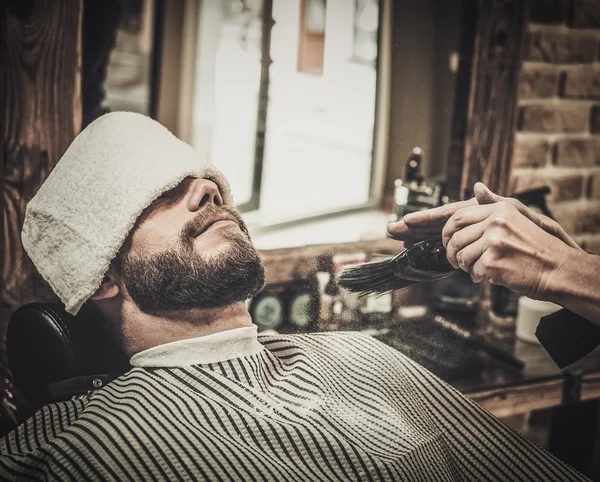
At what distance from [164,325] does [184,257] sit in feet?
0.49

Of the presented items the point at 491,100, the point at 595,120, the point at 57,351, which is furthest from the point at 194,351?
the point at 595,120

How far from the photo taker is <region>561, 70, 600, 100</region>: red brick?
93.7 inches

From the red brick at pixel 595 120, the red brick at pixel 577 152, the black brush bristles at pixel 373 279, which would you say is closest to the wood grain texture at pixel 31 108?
the black brush bristles at pixel 373 279

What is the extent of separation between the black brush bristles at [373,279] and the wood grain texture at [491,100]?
2.31ft

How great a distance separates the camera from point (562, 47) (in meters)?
2.35

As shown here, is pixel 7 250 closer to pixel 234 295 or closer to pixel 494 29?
pixel 234 295

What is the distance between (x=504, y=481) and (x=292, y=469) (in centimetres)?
55

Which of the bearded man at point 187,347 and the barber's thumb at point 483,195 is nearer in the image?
the bearded man at point 187,347

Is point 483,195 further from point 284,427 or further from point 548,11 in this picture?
point 548,11

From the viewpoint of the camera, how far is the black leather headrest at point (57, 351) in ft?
4.28

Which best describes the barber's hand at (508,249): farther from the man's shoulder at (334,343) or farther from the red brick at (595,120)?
the red brick at (595,120)

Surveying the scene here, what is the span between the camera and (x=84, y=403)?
1325 mm

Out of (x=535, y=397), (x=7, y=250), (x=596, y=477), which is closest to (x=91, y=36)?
(x=7, y=250)

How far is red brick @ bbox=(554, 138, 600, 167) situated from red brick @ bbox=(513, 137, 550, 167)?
0.06 metres
